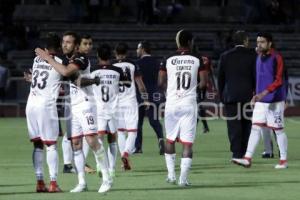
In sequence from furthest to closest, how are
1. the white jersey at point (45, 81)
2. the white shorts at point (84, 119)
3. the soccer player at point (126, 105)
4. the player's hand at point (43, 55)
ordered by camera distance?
the soccer player at point (126, 105), the white jersey at point (45, 81), the white shorts at point (84, 119), the player's hand at point (43, 55)

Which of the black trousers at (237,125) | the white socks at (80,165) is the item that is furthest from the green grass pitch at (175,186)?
the black trousers at (237,125)

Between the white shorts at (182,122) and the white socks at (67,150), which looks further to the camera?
the white socks at (67,150)

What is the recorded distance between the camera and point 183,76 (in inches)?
669

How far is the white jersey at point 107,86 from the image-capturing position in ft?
62.7

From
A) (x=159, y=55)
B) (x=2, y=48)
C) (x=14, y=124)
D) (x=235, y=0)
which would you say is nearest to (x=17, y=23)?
(x=2, y=48)

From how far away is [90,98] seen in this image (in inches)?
635

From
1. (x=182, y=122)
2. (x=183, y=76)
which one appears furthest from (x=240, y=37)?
(x=182, y=122)

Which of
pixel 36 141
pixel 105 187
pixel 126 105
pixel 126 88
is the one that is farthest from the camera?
pixel 126 105

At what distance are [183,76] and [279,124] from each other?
3.60 metres

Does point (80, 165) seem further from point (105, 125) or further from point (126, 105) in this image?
point (126, 105)

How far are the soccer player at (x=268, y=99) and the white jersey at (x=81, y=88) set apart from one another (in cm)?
453

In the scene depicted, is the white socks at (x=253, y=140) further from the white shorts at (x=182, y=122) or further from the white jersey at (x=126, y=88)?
the white shorts at (x=182, y=122)

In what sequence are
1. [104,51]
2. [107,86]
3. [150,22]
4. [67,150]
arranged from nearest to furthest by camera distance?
[104,51] → [67,150] → [107,86] → [150,22]

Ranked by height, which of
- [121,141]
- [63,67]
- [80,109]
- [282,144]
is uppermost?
[63,67]
